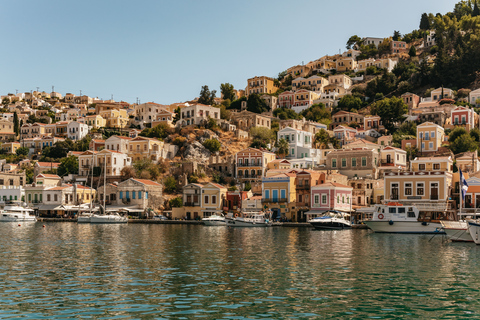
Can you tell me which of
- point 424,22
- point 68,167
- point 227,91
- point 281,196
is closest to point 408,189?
point 281,196

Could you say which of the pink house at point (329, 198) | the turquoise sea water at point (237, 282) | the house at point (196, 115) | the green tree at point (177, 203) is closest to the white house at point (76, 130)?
the house at point (196, 115)

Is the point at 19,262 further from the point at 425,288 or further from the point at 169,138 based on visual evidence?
the point at 169,138

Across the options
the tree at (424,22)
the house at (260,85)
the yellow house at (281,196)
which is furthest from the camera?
the tree at (424,22)

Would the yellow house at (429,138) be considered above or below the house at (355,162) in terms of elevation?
above

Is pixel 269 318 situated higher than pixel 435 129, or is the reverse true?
pixel 435 129

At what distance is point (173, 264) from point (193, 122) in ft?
263

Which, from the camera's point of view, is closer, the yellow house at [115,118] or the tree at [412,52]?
the yellow house at [115,118]

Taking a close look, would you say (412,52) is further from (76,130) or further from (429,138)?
(76,130)

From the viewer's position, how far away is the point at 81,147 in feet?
389

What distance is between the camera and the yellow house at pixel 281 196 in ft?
242

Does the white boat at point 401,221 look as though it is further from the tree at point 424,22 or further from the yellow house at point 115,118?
the tree at point 424,22

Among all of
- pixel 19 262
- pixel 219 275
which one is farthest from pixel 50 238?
pixel 219 275

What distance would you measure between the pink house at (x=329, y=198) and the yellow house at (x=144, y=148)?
37065mm

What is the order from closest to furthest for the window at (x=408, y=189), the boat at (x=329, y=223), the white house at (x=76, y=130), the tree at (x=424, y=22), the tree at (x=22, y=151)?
1. the boat at (x=329, y=223)
2. the window at (x=408, y=189)
3. the tree at (x=22, y=151)
4. the white house at (x=76, y=130)
5. the tree at (x=424, y=22)
